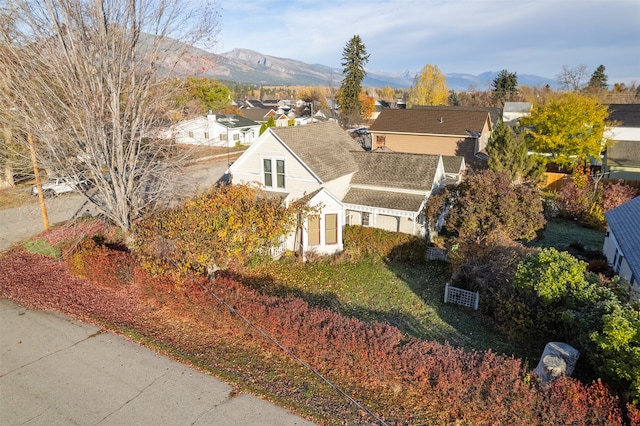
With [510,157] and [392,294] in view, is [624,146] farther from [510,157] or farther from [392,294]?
[392,294]

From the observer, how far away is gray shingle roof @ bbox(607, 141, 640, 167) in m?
33.1

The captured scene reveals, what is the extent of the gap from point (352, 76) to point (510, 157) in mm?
40618

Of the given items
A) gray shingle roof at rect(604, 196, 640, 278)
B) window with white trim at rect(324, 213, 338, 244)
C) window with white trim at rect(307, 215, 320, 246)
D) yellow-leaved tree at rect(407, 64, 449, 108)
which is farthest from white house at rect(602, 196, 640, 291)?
yellow-leaved tree at rect(407, 64, 449, 108)

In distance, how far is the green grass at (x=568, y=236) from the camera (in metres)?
21.3

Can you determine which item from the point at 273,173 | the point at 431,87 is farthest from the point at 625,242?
the point at 431,87

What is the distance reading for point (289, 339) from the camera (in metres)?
9.81

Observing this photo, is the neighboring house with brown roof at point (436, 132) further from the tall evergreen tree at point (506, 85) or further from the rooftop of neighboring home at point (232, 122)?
the tall evergreen tree at point (506, 85)

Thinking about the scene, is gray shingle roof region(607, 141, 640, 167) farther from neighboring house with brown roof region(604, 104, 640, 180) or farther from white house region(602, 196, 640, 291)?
white house region(602, 196, 640, 291)

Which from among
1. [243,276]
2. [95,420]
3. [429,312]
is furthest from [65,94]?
[429,312]

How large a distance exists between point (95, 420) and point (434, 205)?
15.7 metres

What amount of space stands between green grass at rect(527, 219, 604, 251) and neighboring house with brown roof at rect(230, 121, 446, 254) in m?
7.18

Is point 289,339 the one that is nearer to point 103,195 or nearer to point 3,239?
point 103,195

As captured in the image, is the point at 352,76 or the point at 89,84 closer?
the point at 89,84

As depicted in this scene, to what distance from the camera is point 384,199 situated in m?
21.2
